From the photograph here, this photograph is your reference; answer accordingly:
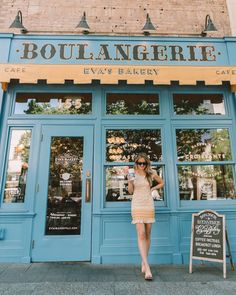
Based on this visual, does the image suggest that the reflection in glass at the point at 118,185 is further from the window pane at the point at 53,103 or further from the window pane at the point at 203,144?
the window pane at the point at 53,103

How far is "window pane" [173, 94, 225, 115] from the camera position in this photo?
5.33 m

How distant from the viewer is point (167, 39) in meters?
5.38

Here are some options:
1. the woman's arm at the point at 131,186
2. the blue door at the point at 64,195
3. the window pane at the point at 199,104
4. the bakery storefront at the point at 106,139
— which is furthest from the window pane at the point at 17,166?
the window pane at the point at 199,104

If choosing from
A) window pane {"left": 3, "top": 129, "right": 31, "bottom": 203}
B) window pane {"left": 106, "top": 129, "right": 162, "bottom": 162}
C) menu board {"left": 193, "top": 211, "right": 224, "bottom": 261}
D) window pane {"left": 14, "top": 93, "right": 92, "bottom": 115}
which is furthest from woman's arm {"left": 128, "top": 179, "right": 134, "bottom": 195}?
window pane {"left": 3, "top": 129, "right": 31, "bottom": 203}

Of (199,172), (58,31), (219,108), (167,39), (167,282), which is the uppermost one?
(58,31)

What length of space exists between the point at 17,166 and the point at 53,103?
1.57m

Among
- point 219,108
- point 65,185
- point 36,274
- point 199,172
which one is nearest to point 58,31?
point 65,185

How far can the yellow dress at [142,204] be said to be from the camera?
3.93 metres

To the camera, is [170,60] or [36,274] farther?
[170,60]

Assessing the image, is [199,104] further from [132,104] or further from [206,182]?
[206,182]

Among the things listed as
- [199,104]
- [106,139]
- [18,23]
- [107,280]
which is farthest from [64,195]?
[18,23]

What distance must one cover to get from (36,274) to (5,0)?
6.67 metres

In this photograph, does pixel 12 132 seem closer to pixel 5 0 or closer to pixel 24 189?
pixel 24 189

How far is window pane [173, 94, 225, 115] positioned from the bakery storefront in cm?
2
